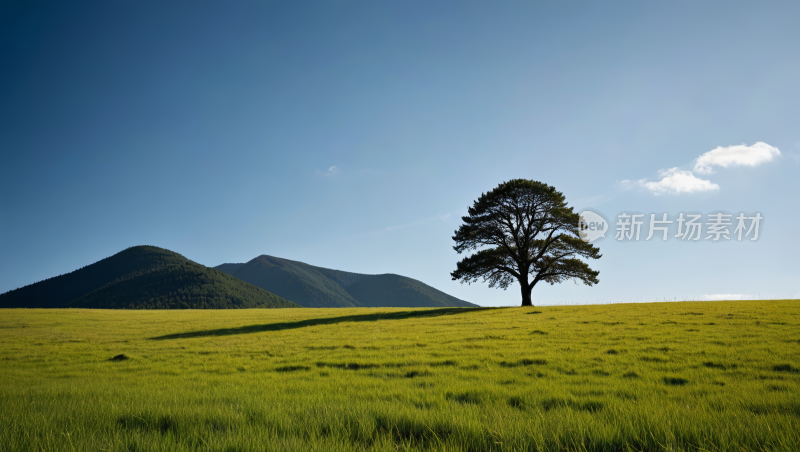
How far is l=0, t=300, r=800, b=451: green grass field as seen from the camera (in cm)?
332

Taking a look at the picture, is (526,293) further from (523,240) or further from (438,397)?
(438,397)

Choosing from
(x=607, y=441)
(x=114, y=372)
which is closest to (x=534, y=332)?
(x=607, y=441)

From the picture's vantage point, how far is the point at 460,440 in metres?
3.40

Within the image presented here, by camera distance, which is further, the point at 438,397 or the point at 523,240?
the point at 523,240

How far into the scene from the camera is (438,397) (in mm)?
5578

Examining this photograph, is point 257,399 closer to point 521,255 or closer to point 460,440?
point 460,440

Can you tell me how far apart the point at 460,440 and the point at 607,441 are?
54.8 inches

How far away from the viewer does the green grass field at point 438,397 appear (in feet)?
10.9

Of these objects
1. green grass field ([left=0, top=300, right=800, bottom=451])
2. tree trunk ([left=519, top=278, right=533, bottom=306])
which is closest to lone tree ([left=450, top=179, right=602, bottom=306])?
tree trunk ([left=519, top=278, right=533, bottom=306])

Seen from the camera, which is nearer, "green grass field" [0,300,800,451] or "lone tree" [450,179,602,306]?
"green grass field" [0,300,800,451]

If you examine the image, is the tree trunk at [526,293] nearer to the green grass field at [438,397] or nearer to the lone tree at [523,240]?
the lone tree at [523,240]

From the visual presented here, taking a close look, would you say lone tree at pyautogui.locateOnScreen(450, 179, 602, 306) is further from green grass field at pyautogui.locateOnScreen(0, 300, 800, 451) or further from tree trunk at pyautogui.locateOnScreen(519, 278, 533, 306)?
green grass field at pyautogui.locateOnScreen(0, 300, 800, 451)

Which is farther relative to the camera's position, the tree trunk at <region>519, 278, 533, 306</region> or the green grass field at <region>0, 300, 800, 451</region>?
the tree trunk at <region>519, 278, 533, 306</region>

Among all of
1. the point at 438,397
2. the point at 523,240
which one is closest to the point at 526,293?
the point at 523,240
